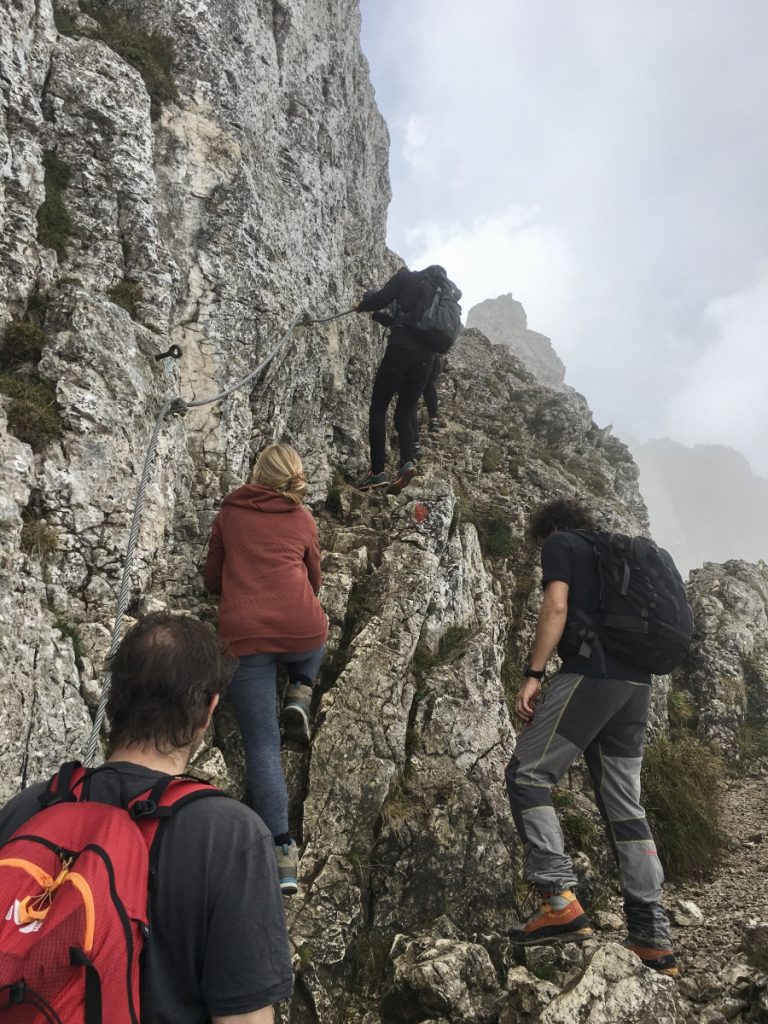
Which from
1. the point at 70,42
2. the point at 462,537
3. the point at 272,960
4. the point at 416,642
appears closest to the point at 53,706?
the point at 272,960

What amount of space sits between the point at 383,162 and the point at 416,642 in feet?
69.7

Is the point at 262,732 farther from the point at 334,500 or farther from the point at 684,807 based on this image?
the point at 684,807

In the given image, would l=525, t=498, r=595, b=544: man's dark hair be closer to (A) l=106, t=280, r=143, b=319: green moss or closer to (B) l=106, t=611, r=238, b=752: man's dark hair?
(B) l=106, t=611, r=238, b=752: man's dark hair

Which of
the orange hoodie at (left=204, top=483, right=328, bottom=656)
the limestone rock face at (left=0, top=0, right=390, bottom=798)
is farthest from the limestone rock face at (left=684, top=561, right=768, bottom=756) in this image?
the orange hoodie at (left=204, top=483, right=328, bottom=656)

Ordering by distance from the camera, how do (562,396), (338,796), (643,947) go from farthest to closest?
(562,396), (338,796), (643,947)

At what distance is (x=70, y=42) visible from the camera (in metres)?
8.73

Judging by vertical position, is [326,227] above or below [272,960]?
above

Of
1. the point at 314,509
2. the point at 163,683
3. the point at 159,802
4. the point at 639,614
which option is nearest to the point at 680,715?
the point at 639,614

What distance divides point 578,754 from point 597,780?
531 mm

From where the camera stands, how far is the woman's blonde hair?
6.52 meters

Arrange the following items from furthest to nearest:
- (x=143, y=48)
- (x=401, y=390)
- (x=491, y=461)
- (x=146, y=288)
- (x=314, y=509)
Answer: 1. (x=491, y=461)
2. (x=401, y=390)
3. (x=314, y=509)
4. (x=143, y=48)
5. (x=146, y=288)

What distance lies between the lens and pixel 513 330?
124 metres

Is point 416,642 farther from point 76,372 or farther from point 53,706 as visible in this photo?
point 76,372

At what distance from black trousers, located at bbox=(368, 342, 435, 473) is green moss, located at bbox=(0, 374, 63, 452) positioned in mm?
5630
